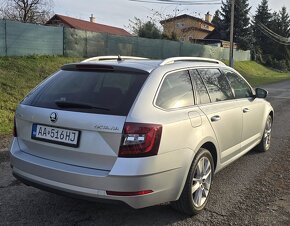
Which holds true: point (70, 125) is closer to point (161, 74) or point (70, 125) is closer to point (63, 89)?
point (63, 89)

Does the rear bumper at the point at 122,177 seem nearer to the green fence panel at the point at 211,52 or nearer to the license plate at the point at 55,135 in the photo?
the license plate at the point at 55,135

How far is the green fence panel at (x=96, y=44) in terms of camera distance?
21062 millimetres

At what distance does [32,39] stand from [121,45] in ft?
23.3

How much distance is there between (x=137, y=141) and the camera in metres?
3.46

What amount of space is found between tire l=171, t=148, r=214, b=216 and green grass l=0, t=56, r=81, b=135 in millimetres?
4914

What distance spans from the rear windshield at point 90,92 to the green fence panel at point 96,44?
56.0 ft

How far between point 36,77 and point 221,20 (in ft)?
164

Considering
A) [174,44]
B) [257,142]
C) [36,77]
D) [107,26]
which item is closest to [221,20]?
[107,26]

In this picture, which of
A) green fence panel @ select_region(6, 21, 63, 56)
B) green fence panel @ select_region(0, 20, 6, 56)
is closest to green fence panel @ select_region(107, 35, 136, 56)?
green fence panel @ select_region(6, 21, 63, 56)

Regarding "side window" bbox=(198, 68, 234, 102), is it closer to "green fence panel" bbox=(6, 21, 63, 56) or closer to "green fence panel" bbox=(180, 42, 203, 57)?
"green fence panel" bbox=(6, 21, 63, 56)

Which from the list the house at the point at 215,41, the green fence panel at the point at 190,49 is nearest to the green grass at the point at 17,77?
the green fence panel at the point at 190,49

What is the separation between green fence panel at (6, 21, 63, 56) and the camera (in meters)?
16.2

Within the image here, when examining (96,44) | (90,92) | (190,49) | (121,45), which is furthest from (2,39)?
(190,49)

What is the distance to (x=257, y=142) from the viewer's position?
634cm
